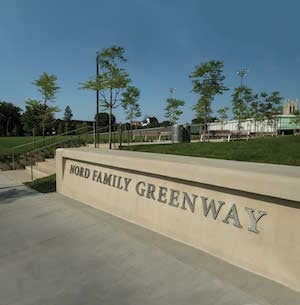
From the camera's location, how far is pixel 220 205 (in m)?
3.26

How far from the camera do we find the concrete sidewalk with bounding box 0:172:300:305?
254cm

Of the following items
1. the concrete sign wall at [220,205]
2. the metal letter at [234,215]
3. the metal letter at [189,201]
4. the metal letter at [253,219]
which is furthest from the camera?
the metal letter at [189,201]

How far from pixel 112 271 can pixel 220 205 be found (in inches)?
59.5

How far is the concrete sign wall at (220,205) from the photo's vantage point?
8.73 feet

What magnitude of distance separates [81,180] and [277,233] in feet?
14.6

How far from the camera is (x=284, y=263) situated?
269 centimetres

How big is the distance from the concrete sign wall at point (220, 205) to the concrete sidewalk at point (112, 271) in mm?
178

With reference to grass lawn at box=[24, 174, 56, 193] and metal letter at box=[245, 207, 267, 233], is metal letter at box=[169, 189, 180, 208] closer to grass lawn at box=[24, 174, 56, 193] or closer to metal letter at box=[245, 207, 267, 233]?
metal letter at box=[245, 207, 267, 233]

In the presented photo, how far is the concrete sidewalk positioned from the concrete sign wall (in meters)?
0.18

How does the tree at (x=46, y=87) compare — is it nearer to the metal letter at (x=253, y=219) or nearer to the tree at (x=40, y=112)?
the tree at (x=40, y=112)

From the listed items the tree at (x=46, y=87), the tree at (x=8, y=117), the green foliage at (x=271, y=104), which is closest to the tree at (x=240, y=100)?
the green foliage at (x=271, y=104)

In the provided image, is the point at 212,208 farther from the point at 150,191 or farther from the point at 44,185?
the point at 44,185

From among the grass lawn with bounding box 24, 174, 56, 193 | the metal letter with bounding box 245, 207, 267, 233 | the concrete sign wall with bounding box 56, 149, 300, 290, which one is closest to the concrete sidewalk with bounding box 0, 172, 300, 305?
the concrete sign wall with bounding box 56, 149, 300, 290

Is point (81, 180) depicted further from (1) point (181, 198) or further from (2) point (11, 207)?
(1) point (181, 198)
